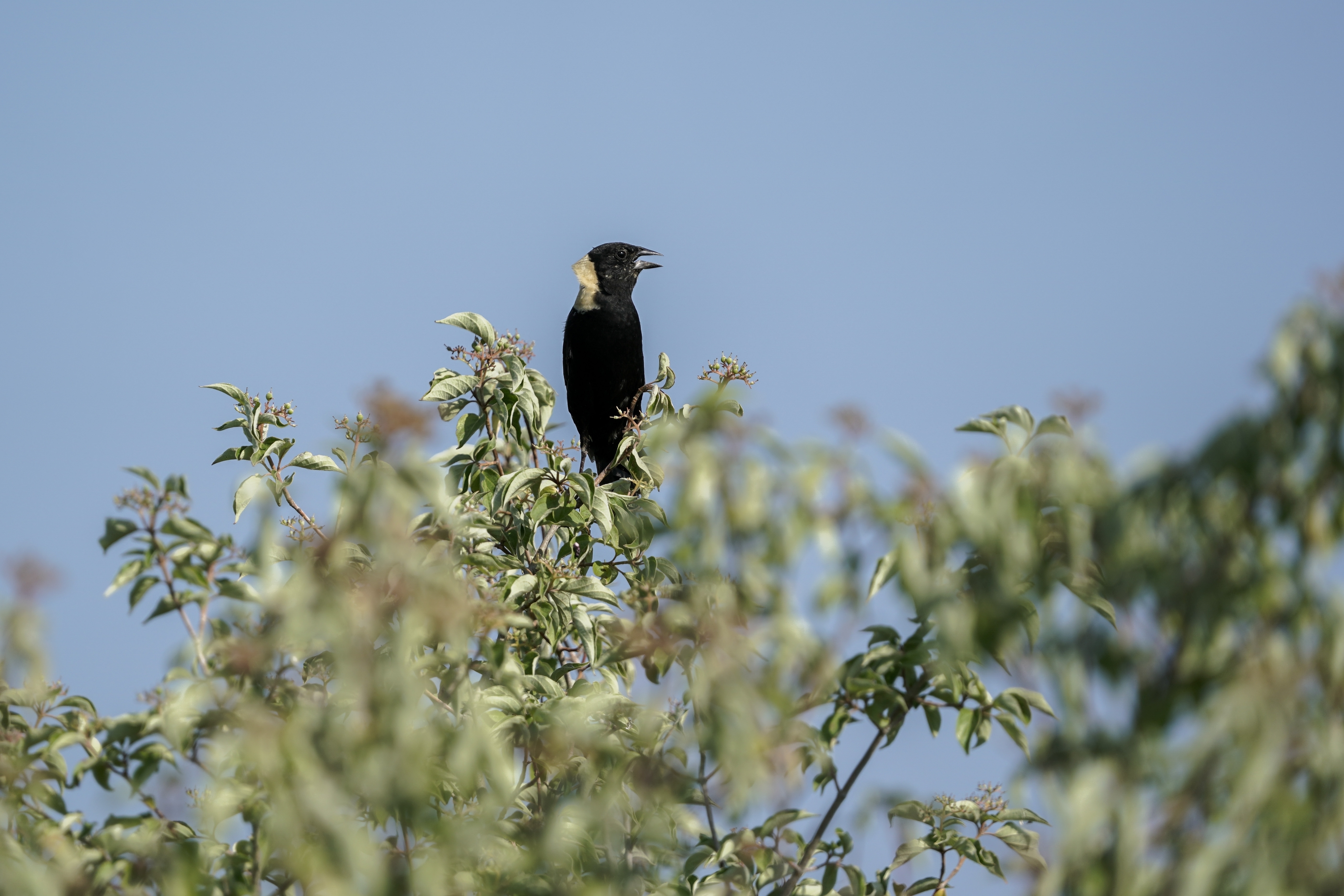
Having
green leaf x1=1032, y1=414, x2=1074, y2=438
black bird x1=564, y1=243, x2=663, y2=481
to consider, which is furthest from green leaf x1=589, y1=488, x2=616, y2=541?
black bird x1=564, y1=243, x2=663, y2=481

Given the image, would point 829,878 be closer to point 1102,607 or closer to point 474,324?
point 1102,607

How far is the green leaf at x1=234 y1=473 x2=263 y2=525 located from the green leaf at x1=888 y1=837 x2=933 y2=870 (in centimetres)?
199

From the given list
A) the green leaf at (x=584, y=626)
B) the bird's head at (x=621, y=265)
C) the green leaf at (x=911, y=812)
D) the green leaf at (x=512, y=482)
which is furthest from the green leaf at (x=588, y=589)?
the bird's head at (x=621, y=265)

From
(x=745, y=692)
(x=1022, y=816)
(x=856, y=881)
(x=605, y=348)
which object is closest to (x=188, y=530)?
(x=745, y=692)

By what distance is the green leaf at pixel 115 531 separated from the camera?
205cm

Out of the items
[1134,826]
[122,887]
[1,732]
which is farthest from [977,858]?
[1,732]

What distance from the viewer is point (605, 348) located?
787 cm

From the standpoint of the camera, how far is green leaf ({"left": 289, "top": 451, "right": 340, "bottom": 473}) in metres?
3.49

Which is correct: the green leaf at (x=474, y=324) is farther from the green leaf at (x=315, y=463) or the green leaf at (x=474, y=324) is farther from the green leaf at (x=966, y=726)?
the green leaf at (x=966, y=726)

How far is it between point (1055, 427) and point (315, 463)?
2.33 meters

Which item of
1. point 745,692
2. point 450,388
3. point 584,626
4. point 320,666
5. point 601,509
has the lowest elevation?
point 745,692

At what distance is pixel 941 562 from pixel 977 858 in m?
1.21

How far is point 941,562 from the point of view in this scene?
176cm

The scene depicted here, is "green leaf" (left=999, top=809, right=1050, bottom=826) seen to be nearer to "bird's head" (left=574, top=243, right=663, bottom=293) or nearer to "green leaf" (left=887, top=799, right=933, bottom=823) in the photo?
"green leaf" (left=887, top=799, right=933, bottom=823)
